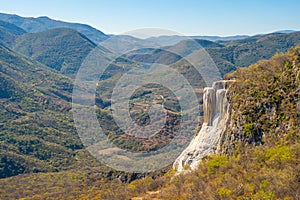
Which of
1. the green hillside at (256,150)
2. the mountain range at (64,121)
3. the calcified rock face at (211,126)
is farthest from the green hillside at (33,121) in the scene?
the green hillside at (256,150)

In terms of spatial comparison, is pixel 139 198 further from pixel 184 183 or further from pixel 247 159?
pixel 247 159

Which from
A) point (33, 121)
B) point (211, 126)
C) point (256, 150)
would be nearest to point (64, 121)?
point (33, 121)

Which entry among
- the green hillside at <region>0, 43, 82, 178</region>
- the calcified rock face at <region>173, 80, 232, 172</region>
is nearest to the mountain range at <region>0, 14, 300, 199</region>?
the green hillside at <region>0, 43, 82, 178</region>

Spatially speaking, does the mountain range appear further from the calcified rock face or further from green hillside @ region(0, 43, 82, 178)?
the calcified rock face

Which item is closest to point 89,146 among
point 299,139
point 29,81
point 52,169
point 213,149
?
point 52,169

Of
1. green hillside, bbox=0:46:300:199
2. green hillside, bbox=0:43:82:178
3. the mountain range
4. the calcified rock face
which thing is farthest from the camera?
green hillside, bbox=0:43:82:178

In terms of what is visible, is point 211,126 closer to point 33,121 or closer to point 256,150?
point 256,150

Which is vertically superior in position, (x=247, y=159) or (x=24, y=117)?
(x=247, y=159)

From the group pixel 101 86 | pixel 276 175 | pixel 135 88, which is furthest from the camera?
pixel 101 86
